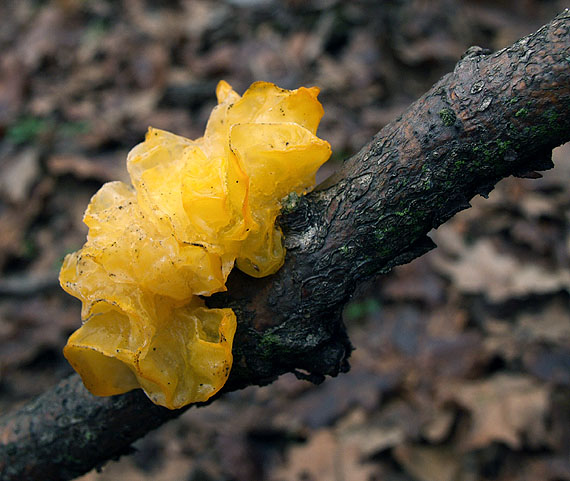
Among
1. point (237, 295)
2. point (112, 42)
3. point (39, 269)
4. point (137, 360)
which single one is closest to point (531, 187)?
point (237, 295)

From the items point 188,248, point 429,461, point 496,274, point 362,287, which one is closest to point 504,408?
point 429,461

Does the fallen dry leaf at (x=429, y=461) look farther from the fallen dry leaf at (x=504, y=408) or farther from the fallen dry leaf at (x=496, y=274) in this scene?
the fallen dry leaf at (x=496, y=274)

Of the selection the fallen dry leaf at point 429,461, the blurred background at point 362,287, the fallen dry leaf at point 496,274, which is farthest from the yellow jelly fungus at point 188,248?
the fallen dry leaf at point 496,274

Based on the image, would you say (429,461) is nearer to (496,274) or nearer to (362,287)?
(496,274)

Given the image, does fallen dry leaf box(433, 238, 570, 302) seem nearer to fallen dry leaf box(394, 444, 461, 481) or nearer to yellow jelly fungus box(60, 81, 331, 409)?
fallen dry leaf box(394, 444, 461, 481)

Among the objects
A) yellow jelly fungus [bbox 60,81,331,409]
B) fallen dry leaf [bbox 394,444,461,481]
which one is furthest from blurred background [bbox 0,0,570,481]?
yellow jelly fungus [bbox 60,81,331,409]

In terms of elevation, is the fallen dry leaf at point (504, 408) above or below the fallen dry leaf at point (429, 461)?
above
